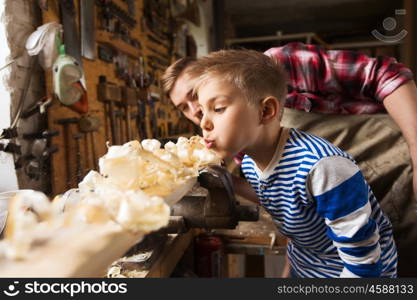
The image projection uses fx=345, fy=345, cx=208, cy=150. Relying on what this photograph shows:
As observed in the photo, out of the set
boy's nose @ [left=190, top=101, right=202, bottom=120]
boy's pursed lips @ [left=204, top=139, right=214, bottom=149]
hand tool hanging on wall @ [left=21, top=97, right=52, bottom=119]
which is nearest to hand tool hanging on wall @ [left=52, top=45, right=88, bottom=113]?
hand tool hanging on wall @ [left=21, top=97, right=52, bottom=119]

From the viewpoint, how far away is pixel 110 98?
1405mm

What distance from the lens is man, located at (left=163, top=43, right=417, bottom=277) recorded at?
35.1 inches

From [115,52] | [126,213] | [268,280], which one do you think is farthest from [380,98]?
[115,52]

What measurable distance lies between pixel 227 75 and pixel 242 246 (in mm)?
900

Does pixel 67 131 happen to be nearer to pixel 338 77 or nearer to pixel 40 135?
pixel 40 135

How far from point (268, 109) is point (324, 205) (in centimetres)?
19

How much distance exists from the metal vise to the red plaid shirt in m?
0.47

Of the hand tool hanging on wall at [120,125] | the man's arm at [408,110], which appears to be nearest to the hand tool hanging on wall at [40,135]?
the hand tool hanging on wall at [120,125]

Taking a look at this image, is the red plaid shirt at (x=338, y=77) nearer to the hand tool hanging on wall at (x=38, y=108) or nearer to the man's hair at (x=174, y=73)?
the man's hair at (x=174, y=73)

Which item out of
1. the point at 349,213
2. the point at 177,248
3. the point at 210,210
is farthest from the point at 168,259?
the point at 349,213

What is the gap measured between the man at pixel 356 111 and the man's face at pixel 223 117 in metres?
0.29

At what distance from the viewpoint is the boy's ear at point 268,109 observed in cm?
61

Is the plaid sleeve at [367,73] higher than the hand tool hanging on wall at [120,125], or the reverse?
the plaid sleeve at [367,73]

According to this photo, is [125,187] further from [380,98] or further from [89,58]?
[89,58]
